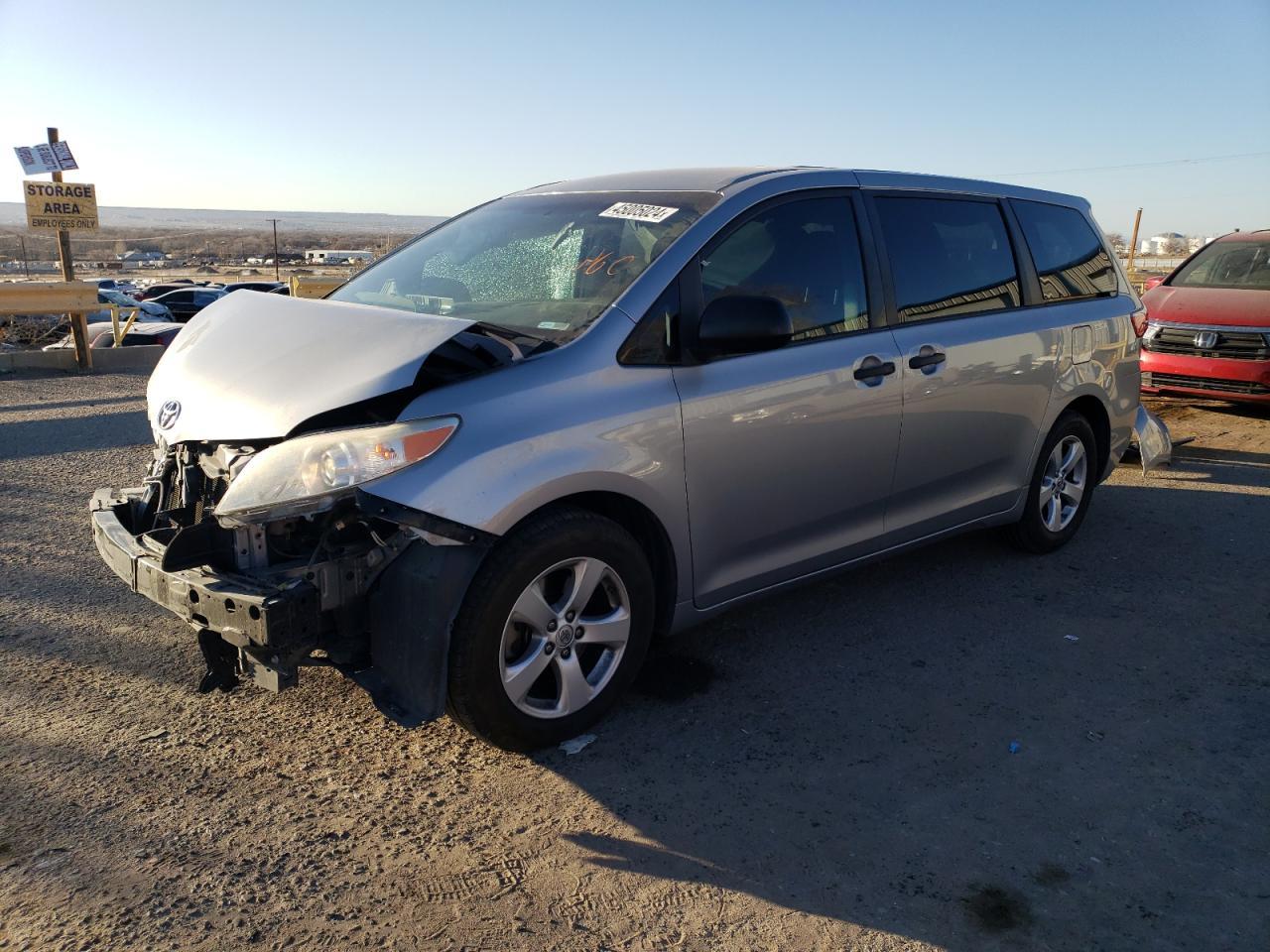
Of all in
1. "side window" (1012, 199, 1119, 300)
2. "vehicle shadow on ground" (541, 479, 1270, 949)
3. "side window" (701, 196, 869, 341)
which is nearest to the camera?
"vehicle shadow on ground" (541, 479, 1270, 949)

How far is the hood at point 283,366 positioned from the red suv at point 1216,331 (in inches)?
333

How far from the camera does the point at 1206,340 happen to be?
930 cm

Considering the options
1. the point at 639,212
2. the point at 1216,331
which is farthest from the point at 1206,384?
the point at 639,212

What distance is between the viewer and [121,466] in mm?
7051

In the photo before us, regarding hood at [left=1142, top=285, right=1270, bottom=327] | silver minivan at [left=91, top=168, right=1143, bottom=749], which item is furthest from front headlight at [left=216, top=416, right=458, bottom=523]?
hood at [left=1142, top=285, right=1270, bottom=327]

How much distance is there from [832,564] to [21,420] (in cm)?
808

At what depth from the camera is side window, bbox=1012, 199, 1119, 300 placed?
5223 millimetres

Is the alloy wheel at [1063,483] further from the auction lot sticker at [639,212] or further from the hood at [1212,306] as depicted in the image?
the hood at [1212,306]

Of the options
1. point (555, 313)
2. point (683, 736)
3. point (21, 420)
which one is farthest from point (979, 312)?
point (21, 420)

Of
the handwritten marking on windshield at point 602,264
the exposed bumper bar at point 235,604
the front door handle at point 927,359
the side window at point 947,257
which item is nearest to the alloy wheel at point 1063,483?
the side window at point 947,257

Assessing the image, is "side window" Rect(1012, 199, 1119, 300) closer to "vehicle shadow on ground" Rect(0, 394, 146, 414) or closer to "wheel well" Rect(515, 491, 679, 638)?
"wheel well" Rect(515, 491, 679, 638)

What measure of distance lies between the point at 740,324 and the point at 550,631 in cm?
125

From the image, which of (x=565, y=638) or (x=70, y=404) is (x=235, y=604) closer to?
(x=565, y=638)

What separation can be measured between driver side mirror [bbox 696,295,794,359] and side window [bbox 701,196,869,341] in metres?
0.16
